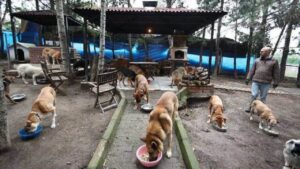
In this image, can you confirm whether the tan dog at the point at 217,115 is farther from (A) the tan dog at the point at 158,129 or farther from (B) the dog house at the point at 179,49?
(B) the dog house at the point at 179,49

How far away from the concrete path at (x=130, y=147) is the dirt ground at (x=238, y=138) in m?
0.47

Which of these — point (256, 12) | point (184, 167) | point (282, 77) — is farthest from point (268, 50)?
point (282, 77)

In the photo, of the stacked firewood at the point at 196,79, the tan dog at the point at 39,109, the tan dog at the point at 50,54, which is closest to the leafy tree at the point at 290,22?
the stacked firewood at the point at 196,79

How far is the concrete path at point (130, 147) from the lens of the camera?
308 cm

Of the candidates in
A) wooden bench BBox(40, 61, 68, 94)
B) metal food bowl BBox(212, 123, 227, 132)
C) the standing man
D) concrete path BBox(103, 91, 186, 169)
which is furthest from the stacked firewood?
wooden bench BBox(40, 61, 68, 94)

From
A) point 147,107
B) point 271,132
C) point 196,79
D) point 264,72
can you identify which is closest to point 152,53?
point 196,79

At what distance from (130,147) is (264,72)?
425 cm

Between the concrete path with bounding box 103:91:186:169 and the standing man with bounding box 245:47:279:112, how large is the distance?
3.21 m

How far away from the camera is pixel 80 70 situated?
32.2 ft

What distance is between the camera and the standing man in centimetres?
517

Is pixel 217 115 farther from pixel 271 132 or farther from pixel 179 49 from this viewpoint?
pixel 179 49

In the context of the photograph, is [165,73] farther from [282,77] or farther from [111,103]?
[282,77]

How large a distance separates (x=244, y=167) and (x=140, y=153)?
5.88 ft

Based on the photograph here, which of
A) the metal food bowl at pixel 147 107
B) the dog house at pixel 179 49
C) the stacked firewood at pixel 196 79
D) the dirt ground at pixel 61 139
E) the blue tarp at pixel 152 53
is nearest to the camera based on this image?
the dirt ground at pixel 61 139
